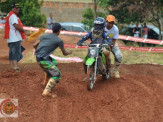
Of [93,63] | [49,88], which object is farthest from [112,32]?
[49,88]

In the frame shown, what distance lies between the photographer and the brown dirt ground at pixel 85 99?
5.61 meters

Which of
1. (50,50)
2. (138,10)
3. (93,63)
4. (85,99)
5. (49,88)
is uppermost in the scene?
(138,10)

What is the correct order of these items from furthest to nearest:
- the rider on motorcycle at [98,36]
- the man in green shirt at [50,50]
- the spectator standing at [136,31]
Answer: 1. the spectator standing at [136,31]
2. the rider on motorcycle at [98,36]
3. the man in green shirt at [50,50]

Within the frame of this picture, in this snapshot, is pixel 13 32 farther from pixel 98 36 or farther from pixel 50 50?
pixel 98 36

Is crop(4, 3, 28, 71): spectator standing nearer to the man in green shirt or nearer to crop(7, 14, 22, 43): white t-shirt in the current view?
crop(7, 14, 22, 43): white t-shirt

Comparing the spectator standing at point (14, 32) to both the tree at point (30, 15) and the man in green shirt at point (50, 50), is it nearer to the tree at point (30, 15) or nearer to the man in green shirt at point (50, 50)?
the man in green shirt at point (50, 50)

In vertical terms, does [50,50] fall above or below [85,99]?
above

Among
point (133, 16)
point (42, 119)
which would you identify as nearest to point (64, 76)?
point (42, 119)

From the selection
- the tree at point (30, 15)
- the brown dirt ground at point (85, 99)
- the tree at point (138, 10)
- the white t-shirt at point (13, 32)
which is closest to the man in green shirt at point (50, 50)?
the brown dirt ground at point (85, 99)

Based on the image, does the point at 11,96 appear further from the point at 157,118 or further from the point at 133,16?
the point at 133,16

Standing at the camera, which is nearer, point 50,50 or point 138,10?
point 50,50

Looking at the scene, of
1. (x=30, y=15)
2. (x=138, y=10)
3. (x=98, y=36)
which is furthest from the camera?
(x=30, y=15)

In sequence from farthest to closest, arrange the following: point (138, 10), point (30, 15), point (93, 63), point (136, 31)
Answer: point (30, 15)
point (136, 31)
point (138, 10)
point (93, 63)

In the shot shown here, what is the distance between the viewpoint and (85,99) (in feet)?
21.1
